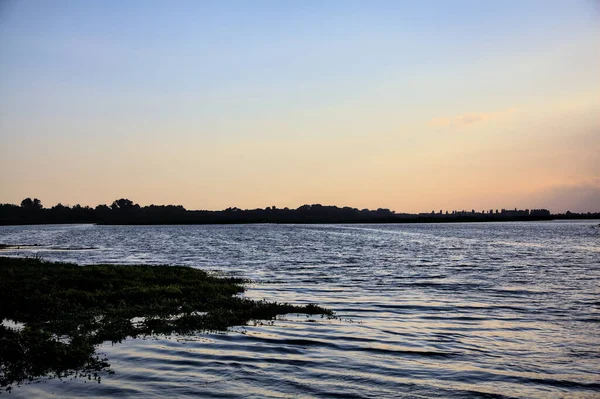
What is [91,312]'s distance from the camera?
73.1ft

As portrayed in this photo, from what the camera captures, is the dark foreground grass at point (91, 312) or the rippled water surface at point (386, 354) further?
the dark foreground grass at point (91, 312)

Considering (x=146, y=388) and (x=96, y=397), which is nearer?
(x=96, y=397)

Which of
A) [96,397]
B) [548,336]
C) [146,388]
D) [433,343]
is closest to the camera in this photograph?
[96,397]

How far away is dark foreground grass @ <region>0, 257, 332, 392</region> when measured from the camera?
14.5 m

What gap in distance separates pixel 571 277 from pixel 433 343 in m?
30.5

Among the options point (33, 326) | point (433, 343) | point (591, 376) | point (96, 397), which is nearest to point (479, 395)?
point (591, 376)

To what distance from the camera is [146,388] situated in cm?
1282

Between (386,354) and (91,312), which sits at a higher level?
(91,312)

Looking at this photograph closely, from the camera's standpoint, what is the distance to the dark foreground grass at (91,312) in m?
14.5

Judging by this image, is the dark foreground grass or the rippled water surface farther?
the dark foreground grass

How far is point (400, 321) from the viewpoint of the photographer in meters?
22.7

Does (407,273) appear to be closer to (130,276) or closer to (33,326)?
(130,276)

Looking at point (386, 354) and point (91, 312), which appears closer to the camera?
point (386, 354)

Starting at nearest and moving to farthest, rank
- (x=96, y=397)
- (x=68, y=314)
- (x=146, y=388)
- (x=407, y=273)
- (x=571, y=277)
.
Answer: (x=96, y=397) < (x=146, y=388) < (x=68, y=314) < (x=571, y=277) < (x=407, y=273)
